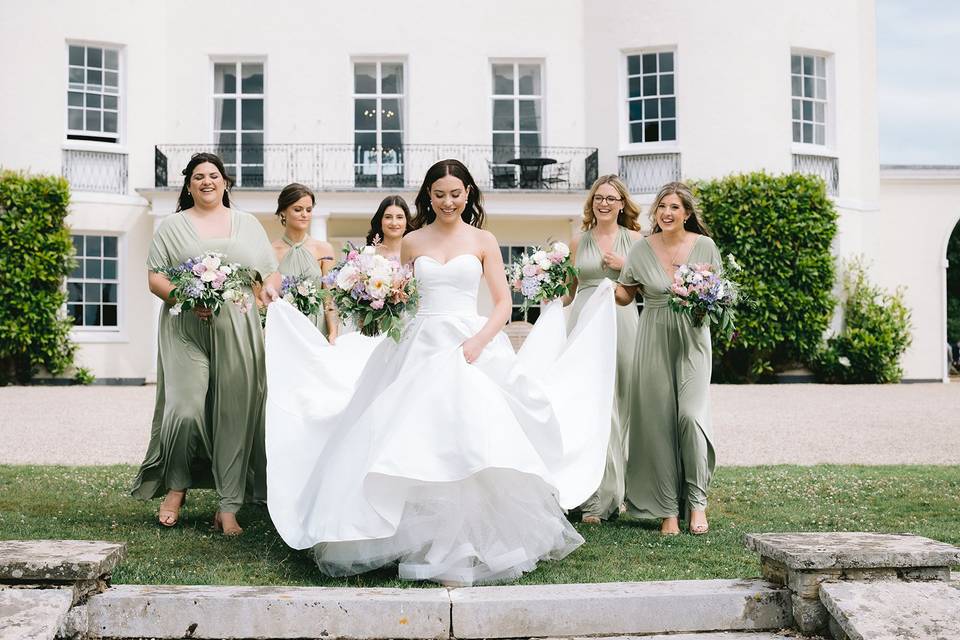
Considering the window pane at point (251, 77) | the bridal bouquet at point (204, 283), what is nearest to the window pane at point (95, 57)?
the window pane at point (251, 77)

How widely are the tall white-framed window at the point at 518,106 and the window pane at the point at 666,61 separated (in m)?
2.37

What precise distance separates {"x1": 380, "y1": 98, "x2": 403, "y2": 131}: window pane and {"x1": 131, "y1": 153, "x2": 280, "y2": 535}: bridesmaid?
50.9 feet

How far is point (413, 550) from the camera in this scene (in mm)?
4719

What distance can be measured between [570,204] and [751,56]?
446 centimetres

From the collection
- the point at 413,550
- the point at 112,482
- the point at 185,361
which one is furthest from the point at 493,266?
the point at 112,482

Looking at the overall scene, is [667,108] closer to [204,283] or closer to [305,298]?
[305,298]

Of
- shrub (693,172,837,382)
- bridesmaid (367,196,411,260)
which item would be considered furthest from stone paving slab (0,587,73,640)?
shrub (693,172,837,382)

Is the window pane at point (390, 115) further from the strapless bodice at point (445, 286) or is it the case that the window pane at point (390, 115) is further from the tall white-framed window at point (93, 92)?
the strapless bodice at point (445, 286)

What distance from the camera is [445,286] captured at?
17.3ft

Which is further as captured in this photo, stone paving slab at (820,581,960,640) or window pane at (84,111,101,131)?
window pane at (84,111,101,131)

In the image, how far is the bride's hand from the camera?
4992mm

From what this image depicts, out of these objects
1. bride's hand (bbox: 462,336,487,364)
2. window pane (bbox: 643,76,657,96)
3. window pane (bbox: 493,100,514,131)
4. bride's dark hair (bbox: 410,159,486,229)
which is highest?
window pane (bbox: 643,76,657,96)

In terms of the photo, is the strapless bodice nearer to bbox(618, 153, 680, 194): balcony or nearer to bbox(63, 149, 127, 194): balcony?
bbox(618, 153, 680, 194): balcony

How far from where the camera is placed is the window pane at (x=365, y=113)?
70.5 feet
